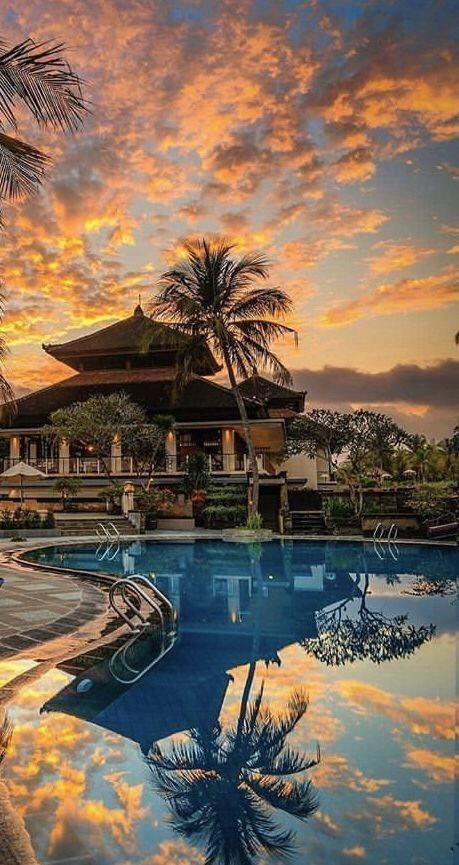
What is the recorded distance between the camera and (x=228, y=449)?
95.3 feet

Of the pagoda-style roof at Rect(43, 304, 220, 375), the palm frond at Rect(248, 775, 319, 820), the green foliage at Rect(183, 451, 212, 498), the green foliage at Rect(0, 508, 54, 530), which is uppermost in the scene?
the pagoda-style roof at Rect(43, 304, 220, 375)

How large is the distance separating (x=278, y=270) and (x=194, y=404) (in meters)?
8.69

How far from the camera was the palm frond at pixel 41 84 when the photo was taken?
6.59 m

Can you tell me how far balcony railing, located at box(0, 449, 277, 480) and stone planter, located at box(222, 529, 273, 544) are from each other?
21.5 ft

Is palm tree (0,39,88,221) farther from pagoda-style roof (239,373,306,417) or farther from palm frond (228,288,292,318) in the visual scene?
pagoda-style roof (239,373,306,417)

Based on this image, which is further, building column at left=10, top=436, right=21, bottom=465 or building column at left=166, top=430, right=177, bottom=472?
building column at left=10, top=436, right=21, bottom=465

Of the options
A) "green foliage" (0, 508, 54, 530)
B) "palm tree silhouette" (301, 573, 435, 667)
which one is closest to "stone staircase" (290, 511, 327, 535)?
"green foliage" (0, 508, 54, 530)

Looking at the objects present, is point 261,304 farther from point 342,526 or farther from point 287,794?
point 287,794

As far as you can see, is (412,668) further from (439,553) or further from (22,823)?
(439,553)

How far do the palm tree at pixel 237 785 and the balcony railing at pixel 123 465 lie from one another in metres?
22.5

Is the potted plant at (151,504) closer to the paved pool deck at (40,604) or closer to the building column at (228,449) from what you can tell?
the building column at (228,449)

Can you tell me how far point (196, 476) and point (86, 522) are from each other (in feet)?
Result: 16.6

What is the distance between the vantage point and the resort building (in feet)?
94.3

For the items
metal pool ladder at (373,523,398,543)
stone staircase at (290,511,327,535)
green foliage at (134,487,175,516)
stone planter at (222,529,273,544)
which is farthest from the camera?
green foliage at (134,487,175,516)
